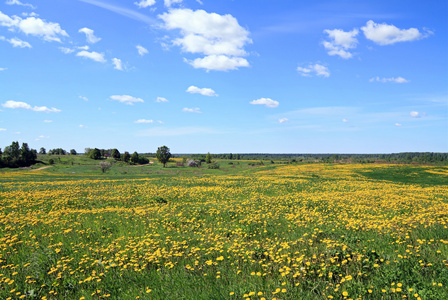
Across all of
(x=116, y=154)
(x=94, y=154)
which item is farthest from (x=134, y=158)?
(x=94, y=154)

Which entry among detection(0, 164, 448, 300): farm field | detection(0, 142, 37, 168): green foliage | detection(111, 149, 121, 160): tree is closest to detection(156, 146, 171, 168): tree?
detection(111, 149, 121, 160): tree

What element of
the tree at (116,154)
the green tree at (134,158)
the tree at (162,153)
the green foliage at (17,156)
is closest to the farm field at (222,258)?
the tree at (162,153)

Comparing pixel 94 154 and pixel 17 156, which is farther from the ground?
pixel 94 154

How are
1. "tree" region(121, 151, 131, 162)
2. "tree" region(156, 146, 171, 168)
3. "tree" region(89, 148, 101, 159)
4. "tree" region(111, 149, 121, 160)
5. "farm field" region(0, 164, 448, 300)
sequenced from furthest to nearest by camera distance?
"tree" region(111, 149, 121, 160) → "tree" region(89, 148, 101, 159) → "tree" region(121, 151, 131, 162) → "tree" region(156, 146, 171, 168) → "farm field" region(0, 164, 448, 300)

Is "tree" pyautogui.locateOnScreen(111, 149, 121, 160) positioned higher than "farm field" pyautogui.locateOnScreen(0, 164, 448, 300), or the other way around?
"tree" pyautogui.locateOnScreen(111, 149, 121, 160)

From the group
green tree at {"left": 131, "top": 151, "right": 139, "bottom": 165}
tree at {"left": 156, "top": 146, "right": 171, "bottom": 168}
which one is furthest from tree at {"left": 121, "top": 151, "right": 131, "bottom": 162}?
tree at {"left": 156, "top": 146, "right": 171, "bottom": 168}

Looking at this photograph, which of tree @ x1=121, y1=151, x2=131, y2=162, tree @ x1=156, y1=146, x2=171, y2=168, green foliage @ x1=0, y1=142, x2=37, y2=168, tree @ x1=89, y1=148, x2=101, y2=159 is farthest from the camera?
tree @ x1=89, y1=148, x2=101, y2=159

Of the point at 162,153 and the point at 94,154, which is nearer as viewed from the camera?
the point at 162,153

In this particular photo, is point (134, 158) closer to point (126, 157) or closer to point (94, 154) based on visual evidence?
point (126, 157)

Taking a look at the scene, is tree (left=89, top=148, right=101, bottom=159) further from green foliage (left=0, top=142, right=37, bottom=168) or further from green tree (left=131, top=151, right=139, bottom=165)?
green foliage (left=0, top=142, right=37, bottom=168)

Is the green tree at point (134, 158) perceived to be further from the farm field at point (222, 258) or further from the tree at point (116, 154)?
the farm field at point (222, 258)

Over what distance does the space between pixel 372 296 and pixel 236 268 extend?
2.81 metres

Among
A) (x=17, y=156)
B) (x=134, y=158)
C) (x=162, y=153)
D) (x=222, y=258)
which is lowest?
(x=222, y=258)

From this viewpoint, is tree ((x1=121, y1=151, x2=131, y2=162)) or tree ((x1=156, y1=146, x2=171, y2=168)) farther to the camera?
tree ((x1=121, y1=151, x2=131, y2=162))
